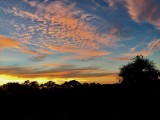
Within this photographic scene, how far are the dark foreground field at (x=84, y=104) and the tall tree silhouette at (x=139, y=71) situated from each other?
4970cm

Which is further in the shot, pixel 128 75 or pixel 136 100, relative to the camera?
pixel 128 75

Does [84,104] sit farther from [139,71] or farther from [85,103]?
[139,71]

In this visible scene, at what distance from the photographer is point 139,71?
230 feet

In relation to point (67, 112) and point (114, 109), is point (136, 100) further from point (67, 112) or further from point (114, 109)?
point (67, 112)

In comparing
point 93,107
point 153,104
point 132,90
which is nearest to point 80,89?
point 93,107

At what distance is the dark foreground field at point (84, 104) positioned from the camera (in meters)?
17.7

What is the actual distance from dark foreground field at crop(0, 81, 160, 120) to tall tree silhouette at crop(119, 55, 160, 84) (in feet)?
163

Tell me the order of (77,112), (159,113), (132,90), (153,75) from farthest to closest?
(153,75), (132,90), (77,112), (159,113)

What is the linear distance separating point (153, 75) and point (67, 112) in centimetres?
5570

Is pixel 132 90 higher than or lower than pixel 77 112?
higher

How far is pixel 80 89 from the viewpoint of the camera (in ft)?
68.7

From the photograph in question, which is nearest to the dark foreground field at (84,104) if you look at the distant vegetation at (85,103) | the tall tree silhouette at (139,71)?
the distant vegetation at (85,103)

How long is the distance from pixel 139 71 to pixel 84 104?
53.4 metres

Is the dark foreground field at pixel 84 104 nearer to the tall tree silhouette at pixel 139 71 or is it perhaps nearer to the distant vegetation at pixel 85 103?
the distant vegetation at pixel 85 103
